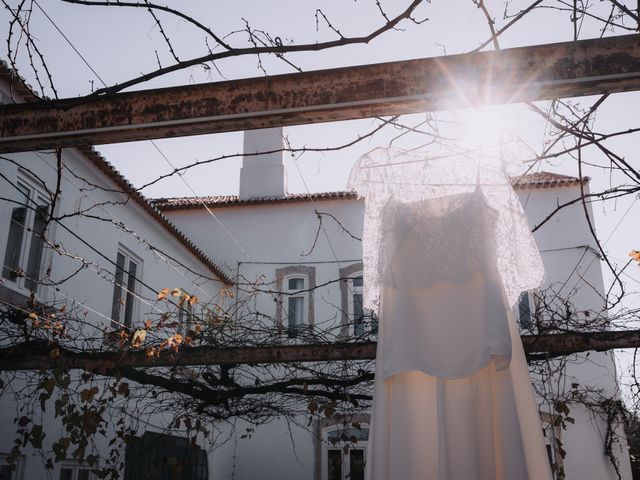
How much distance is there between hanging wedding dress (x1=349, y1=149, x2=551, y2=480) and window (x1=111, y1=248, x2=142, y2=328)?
6.27m

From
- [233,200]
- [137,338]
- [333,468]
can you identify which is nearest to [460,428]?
[137,338]

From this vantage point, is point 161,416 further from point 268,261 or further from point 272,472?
point 268,261

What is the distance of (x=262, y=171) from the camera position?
12.8 metres

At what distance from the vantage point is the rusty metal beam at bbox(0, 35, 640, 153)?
71.2 inches

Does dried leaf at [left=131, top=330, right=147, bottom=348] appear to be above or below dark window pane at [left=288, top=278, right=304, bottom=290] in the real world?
below

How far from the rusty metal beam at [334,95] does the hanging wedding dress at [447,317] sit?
0.66 meters

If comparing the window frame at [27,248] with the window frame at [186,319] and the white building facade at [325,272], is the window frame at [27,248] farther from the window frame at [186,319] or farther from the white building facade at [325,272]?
the white building facade at [325,272]

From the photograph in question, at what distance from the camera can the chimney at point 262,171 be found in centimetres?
1260

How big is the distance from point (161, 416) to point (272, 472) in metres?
2.47

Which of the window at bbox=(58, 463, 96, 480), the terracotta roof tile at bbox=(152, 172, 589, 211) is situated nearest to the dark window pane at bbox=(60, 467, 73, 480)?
the window at bbox=(58, 463, 96, 480)

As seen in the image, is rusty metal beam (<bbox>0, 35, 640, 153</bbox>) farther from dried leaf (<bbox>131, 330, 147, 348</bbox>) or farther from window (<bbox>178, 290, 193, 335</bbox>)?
window (<bbox>178, 290, 193, 335</bbox>)

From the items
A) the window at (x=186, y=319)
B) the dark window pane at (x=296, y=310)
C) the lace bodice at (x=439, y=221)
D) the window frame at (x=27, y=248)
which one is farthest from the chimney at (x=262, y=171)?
the lace bodice at (x=439, y=221)

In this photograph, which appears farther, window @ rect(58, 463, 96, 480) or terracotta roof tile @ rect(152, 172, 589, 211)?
terracotta roof tile @ rect(152, 172, 589, 211)

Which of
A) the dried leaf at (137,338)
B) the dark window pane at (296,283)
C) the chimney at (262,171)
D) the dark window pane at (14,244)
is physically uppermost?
the chimney at (262,171)
